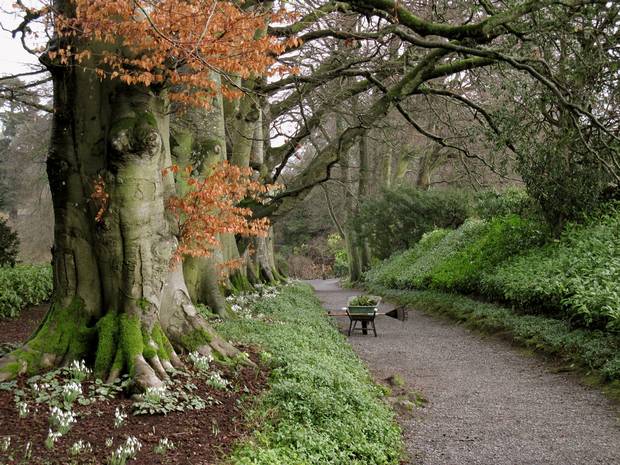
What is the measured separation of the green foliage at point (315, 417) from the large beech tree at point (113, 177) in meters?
1.17

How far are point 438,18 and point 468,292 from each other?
786cm

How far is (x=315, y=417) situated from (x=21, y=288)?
1110cm

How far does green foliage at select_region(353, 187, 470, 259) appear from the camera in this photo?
2602 centimetres

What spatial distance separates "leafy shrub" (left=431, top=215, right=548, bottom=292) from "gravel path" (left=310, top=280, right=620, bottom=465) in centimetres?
411

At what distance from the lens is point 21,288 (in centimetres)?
1370

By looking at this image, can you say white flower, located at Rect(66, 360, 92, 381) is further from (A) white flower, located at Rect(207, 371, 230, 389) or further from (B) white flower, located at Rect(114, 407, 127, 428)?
(A) white flower, located at Rect(207, 371, 230, 389)

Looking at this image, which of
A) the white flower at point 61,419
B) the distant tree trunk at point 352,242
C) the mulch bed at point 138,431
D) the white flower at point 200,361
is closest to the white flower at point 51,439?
the mulch bed at point 138,431

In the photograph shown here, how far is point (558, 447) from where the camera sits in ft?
18.0

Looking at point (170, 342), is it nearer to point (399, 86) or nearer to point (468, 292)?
point (399, 86)

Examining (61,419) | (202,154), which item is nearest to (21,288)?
(202,154)

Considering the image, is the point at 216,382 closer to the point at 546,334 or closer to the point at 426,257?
the point at 546,334

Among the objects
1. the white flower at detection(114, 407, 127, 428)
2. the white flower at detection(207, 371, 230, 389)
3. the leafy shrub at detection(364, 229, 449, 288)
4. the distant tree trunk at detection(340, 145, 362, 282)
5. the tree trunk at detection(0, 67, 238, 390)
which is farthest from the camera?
the distant tree trunk at detection(340, 145, 362, 282)

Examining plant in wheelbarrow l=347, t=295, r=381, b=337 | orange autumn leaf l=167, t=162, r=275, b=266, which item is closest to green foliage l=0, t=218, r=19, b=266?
plant in wheelbarrow l=347, t=295, r=381, b=337

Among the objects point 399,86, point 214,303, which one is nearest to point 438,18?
point 399,86
